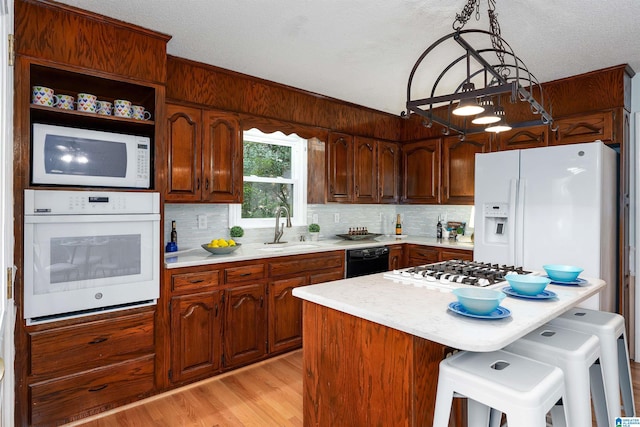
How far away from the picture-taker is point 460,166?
405 cm

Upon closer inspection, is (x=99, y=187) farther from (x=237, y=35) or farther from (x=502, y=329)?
(x=502, y=329)

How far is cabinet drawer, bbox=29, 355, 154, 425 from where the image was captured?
6.72 feet

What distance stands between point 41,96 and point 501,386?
8.87 ft

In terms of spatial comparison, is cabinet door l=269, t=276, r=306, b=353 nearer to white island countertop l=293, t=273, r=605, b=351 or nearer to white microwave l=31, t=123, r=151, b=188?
white island countertop l=293, t=273, r=605, b=351

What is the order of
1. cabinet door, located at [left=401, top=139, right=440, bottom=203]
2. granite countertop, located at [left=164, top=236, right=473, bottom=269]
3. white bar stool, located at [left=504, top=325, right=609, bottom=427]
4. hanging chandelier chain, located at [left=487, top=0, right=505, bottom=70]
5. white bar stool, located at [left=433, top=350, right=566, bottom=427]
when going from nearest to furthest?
white bar stool, located at [left=433, top=350, right=566, bottom=427] < white bar stool, located at [left=504, top=325, right=609, bottom=427] < hanging chandelier chain, located at [left=487, top=0, right=505, bottom=70] < granite countertop, located at [left=164, top=236, right=473, bottom=269] < cabinet door, located at [left=401, top=139, right=440, bottom=203]

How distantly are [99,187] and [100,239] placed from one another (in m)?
0.33

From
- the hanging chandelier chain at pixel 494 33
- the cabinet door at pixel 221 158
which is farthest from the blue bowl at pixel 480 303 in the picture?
the cabinet door at pixel 221 158

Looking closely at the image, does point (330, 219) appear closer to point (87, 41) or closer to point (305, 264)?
point (305, 264)

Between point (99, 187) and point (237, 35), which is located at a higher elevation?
point (237, 35)

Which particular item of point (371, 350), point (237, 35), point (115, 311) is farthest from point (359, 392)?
point (237, 35)

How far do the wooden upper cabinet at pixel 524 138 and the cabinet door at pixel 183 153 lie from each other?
9.63 feet

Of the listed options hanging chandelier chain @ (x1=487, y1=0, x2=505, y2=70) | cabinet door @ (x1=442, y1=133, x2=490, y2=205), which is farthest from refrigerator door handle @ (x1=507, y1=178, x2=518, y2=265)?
hanging chandelier chain @ (x1=487, y1=0, x2=505, y2=70)

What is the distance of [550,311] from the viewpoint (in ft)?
4.76

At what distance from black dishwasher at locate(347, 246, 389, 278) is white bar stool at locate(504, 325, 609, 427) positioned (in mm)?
2028
